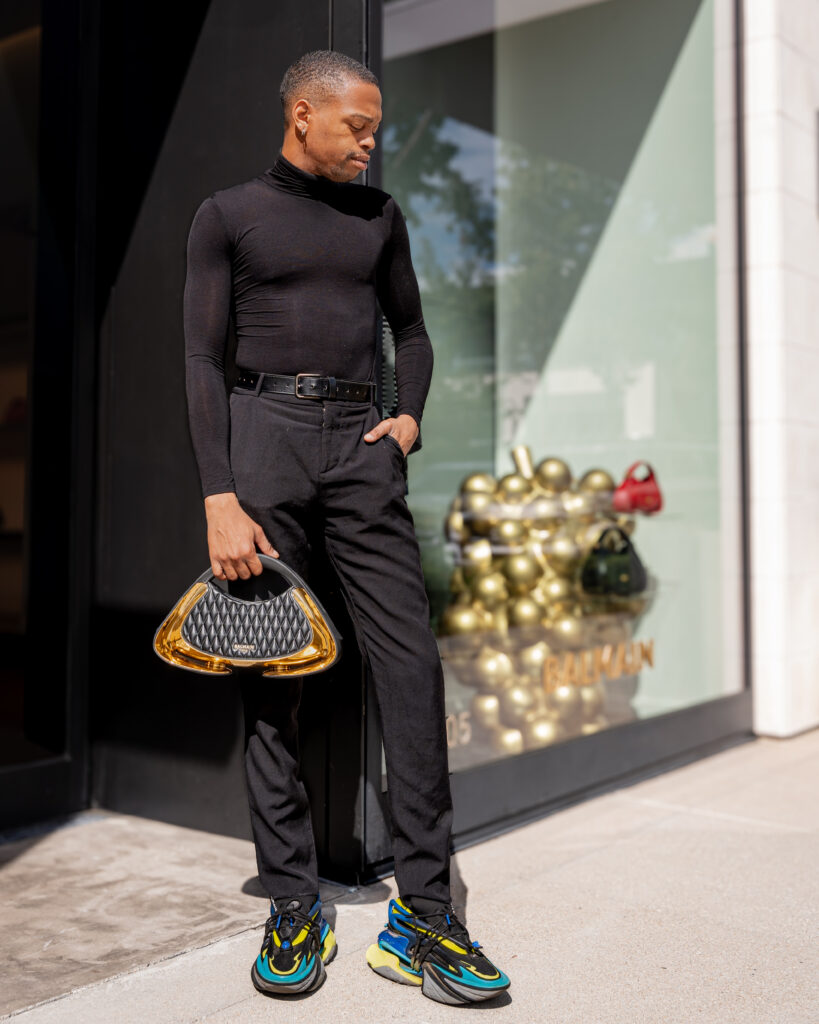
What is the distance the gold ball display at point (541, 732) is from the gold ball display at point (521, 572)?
0.52 metres

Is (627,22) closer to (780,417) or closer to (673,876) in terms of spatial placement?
(780,417)

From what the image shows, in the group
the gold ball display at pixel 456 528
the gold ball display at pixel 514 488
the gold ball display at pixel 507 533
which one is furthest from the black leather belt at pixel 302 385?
the gold ball display at pixel 514 488

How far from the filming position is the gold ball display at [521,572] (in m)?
4.30

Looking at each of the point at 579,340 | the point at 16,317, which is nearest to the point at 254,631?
the point at 16,317

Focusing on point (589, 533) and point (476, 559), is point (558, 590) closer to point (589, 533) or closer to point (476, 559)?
point (589, 533)

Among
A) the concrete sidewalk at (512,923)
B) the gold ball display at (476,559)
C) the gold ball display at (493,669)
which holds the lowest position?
the concrete sidewalk at (512,923)

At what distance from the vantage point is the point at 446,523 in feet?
13.2

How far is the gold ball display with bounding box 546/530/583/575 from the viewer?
448cm

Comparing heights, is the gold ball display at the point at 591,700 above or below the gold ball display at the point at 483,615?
below

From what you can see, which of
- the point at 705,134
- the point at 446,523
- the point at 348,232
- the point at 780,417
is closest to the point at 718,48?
the point at 705,134

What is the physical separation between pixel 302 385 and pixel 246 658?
584 mm

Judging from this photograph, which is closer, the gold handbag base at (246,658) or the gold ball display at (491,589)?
the gold handbag base at (246,658)

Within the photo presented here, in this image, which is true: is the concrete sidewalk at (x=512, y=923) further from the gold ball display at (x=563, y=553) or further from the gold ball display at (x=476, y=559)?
the gold ball display at (x=563, y=553)

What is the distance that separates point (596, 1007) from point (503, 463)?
8.68ft
